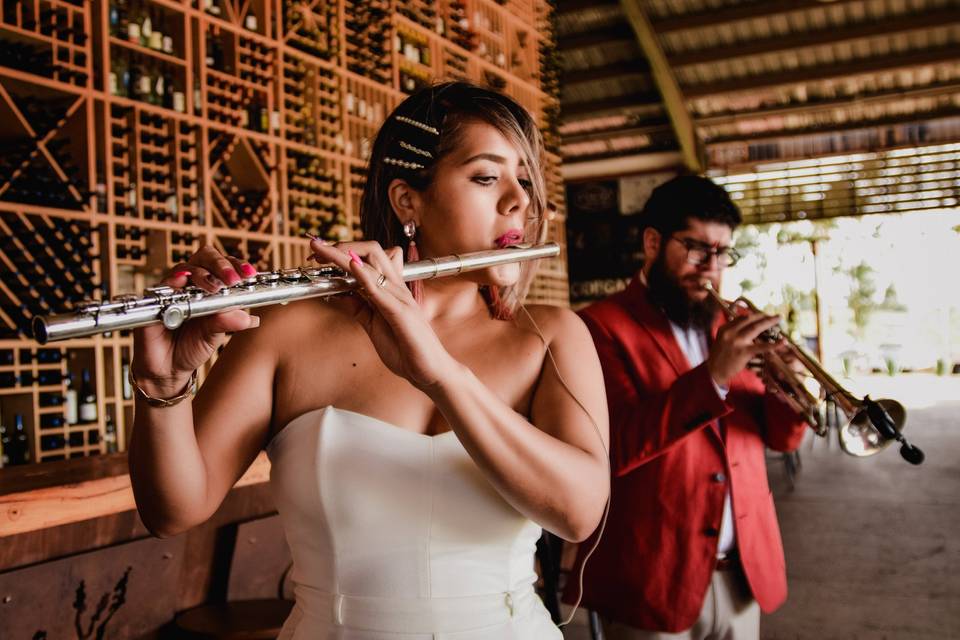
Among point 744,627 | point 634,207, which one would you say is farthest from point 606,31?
point 744,627

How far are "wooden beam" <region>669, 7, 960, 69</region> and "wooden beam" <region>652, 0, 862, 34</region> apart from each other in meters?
0.33

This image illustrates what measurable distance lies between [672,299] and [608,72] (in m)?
7.16

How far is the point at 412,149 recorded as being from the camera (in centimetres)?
138

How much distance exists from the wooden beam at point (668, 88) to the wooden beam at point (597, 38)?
0.65 feet

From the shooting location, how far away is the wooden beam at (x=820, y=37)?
7254 mm

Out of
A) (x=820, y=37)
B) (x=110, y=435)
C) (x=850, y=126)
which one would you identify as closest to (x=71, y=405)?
(x=110, y=435)

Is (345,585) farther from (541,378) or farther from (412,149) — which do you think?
(412,149)

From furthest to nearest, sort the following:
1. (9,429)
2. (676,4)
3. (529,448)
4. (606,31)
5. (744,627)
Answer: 1. (606,31)
2. (676,4)
3. (9,429)
4. (744,627)
5. (529,448)

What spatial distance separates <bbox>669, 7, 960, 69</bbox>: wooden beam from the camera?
23.8 ft

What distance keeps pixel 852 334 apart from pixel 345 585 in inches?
704

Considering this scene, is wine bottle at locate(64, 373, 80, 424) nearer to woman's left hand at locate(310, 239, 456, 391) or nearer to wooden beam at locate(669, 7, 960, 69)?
woman's left hand at locate(310, 239, 456, 391)

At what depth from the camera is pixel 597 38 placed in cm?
849

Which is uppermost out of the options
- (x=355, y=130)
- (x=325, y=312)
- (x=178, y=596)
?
(x=355, y=130)

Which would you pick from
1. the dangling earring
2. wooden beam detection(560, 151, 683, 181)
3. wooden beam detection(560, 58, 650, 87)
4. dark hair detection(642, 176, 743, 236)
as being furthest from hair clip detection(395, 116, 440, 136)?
wooden beam detection(560, 151, 683, 181)
